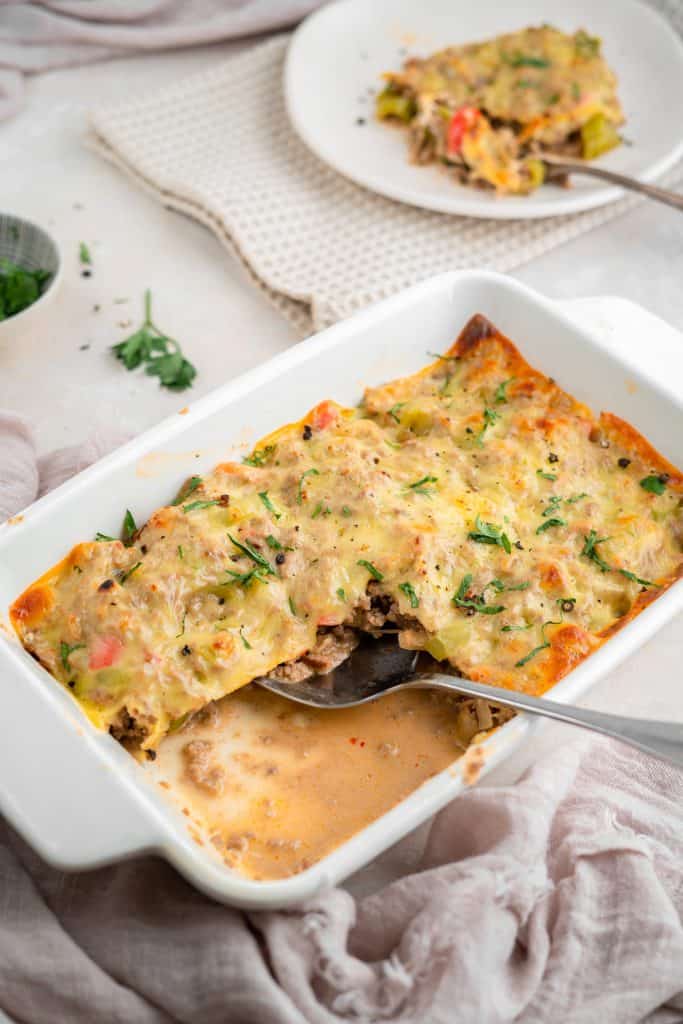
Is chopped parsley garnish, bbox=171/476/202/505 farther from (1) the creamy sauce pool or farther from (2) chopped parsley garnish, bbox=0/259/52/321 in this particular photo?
(2) chopped parsley garnish, bbox=0/259/52/321

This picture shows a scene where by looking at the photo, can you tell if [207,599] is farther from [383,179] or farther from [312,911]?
[383,179]

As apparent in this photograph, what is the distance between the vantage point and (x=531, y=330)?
3.23m

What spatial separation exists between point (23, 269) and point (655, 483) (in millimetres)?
2198

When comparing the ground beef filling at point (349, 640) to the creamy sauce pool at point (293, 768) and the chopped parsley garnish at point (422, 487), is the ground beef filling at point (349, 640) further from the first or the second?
the chopped parsley garnish at point (422, 487)

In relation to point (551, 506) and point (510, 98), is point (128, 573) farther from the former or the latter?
point (510, 98)

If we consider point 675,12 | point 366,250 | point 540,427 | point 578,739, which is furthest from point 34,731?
point 675,12

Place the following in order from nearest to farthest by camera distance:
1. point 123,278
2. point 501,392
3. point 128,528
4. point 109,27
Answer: point 128,528 → point 501,392 → point 123,278 → point 109,27

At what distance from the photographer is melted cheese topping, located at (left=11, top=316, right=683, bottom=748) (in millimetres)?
2500

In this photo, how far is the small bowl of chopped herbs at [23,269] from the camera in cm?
376

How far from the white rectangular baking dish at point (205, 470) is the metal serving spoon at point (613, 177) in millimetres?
1130

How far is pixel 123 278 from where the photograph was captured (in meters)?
4.14

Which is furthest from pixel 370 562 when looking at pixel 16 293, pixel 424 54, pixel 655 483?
pixel 424 54

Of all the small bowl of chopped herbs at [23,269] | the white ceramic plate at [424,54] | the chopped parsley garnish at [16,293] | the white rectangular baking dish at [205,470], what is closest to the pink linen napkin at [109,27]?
the white ceramic plate at [424,54]

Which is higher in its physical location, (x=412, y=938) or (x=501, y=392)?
(x=501, y=392)
